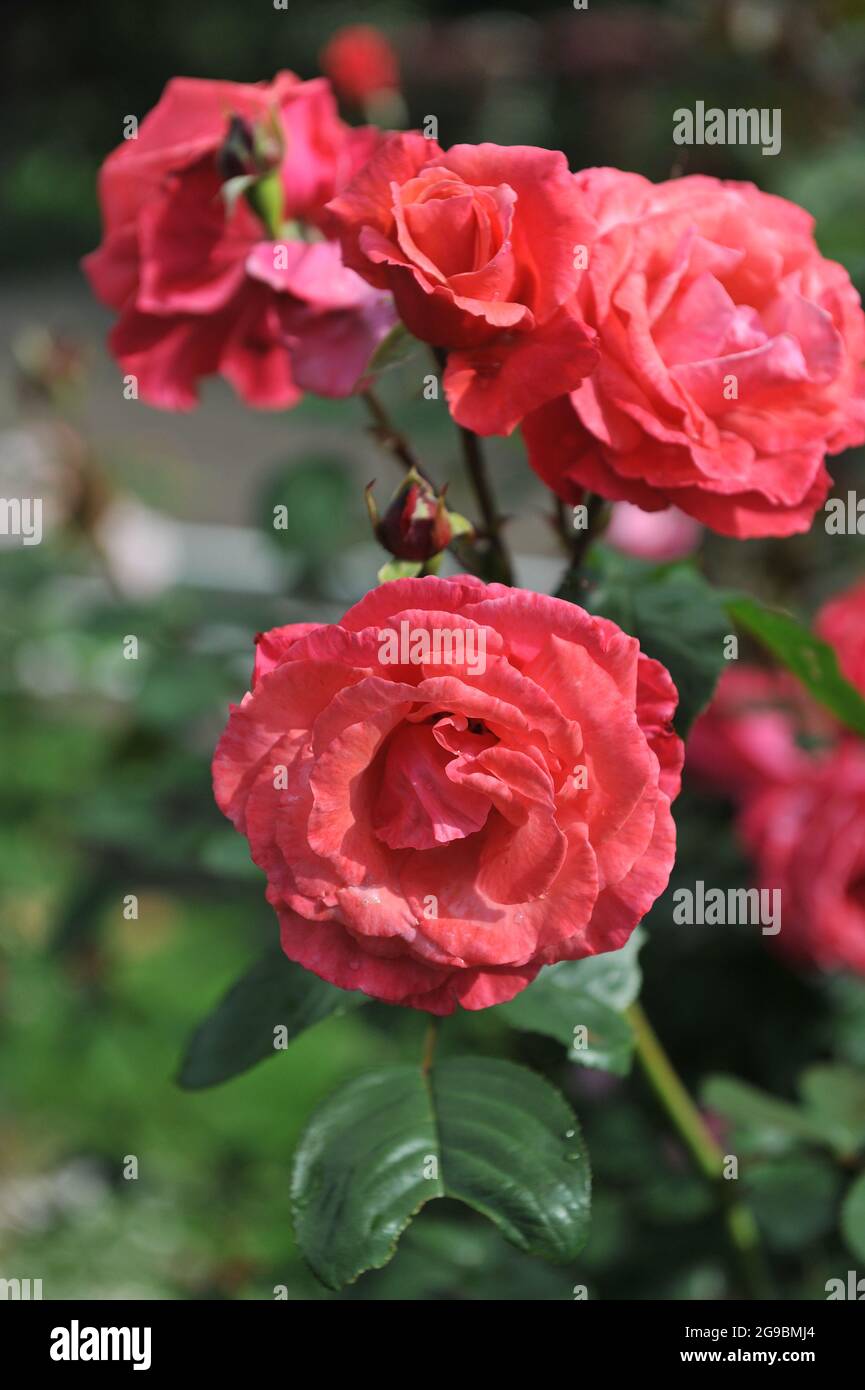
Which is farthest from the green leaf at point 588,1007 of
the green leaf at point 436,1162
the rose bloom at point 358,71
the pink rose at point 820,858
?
the rose bloom at point 358,71

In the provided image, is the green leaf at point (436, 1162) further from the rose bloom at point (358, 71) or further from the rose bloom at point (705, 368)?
the rose bloom at point (358, 71)

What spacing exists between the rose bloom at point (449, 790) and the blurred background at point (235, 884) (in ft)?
0.54

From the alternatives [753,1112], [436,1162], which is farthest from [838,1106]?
[436,1162]

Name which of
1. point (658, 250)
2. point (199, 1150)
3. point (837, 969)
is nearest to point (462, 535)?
point (658, 250)

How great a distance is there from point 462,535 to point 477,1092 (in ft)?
0.77

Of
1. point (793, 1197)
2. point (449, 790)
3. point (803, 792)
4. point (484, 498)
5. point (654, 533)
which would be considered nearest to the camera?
point (449, 790)

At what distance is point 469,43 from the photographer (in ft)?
9.10

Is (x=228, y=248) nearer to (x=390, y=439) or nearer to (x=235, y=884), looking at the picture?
(x=390, y=439)

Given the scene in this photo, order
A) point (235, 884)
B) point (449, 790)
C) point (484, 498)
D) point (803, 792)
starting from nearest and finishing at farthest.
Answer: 1. point (449, 790)
2. point (484, 498)
3. point (803, 792)
4. point (235, 884)

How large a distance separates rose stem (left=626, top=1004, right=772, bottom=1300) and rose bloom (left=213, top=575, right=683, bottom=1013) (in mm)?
245

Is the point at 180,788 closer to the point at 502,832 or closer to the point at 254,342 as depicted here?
the point at 254,342

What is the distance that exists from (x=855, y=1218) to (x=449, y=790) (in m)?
0.35

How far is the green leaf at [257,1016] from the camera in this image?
0.57 metres

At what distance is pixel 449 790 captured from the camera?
1.48 ft
